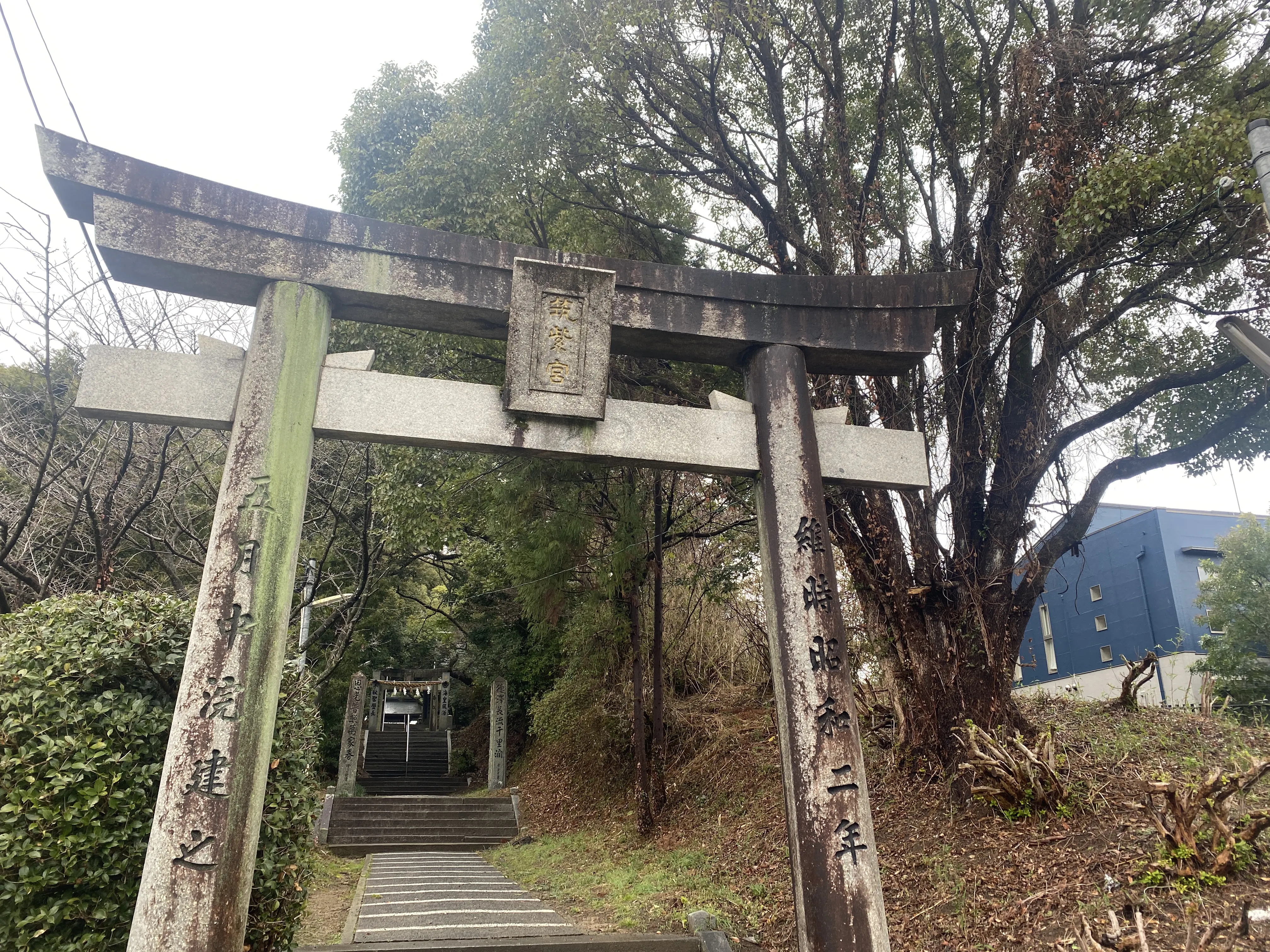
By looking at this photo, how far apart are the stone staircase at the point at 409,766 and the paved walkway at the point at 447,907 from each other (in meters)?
4.93

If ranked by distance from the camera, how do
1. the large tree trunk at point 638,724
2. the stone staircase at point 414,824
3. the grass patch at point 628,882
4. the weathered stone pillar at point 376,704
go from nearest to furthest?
1. the grass patch at point 628,882
2. the large tree trunk at point 638,724
3. the stone staircase at point 414,824
4. the weathered stone pillar at point 376,704

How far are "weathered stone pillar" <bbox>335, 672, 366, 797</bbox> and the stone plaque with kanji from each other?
13.1m

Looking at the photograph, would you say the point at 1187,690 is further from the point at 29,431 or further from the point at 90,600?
the point at 29,431

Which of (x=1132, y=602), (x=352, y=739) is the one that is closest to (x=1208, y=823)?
(x=352, y=739)

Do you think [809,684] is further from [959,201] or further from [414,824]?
[414,824]

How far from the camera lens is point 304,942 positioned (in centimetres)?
645

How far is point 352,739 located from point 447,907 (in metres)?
9.55

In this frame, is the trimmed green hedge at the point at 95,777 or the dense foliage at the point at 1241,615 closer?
the trimmed green hedge at the point at 95,777

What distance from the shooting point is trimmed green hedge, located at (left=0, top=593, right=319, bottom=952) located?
3.86m

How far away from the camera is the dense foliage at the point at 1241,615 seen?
1468cm

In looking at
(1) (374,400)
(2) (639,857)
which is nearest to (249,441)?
(1) (374,400)

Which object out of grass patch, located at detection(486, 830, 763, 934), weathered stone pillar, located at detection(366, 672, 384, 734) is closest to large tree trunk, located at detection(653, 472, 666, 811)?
grass patch, located at detection(486, 830, 763, 934)

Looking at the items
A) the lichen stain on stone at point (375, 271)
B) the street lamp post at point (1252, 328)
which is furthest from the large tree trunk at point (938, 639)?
the lichen stain on stone at point (375, 271)

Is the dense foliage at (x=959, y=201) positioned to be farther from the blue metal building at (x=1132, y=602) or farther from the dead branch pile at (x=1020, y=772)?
Answer: the blue metal building at (x=1132, y=602)
